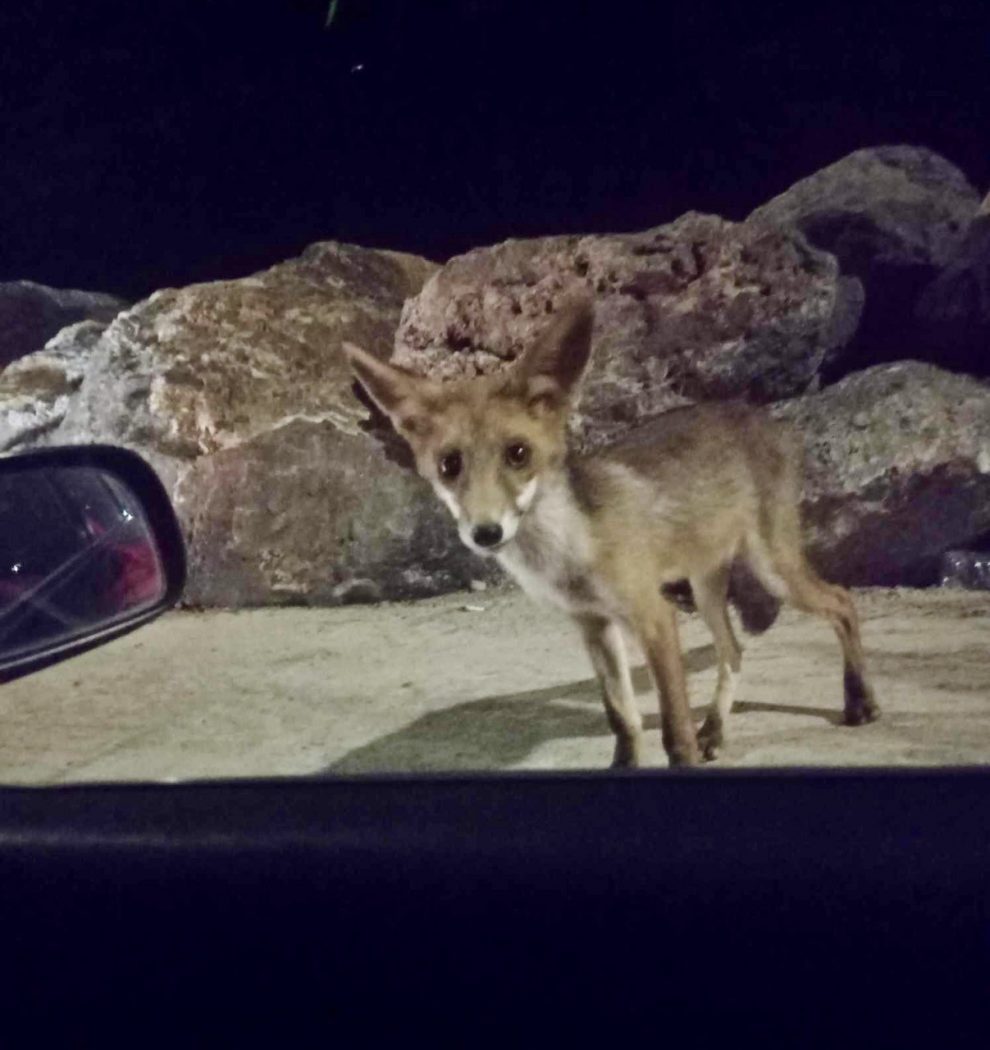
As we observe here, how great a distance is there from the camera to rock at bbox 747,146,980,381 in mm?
2760

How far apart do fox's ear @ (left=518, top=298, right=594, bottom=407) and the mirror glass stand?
881mm

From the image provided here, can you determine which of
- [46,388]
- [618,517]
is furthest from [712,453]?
[46,388]

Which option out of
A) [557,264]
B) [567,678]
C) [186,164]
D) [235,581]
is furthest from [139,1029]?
[186,164]

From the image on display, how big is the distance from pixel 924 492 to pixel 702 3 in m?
1.26

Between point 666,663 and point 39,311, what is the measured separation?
265 centimetres

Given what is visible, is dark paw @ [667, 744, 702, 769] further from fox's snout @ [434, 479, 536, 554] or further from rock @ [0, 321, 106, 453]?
rock @ [0, 321, 106, 453]

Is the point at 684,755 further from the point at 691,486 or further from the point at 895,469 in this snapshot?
the point at 895,469

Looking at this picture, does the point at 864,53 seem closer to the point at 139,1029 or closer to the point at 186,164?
the point at 186,164

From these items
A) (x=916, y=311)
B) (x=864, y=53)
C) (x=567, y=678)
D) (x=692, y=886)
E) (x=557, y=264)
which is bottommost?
(x=567, y=678)

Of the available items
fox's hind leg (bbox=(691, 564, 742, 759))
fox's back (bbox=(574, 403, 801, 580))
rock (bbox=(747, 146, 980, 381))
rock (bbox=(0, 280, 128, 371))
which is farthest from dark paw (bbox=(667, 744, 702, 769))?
rock (bbox=(0, 280, 128, 371))

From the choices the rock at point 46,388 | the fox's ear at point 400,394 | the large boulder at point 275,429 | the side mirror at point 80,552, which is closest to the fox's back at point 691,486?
the fox's ear at point 400,394

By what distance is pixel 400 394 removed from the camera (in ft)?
7.73

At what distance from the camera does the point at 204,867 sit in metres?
0.98

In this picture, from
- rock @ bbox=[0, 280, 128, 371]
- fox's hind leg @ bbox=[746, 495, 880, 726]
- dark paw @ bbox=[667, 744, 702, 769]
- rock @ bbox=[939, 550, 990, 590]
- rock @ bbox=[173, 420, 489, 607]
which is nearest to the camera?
dark paw @ bbox=[667, 744, 702, 769]
